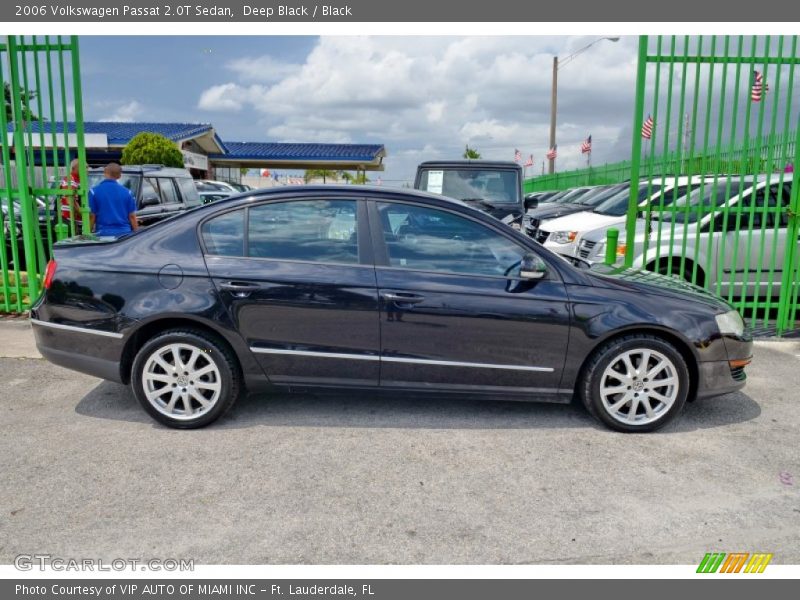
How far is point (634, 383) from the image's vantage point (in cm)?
422

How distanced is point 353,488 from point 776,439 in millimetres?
2901

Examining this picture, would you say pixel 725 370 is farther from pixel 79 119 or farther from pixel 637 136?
pixel 79 119

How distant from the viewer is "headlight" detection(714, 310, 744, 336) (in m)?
4.31

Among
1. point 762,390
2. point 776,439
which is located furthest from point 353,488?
point 762,390

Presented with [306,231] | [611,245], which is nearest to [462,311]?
[306,231]

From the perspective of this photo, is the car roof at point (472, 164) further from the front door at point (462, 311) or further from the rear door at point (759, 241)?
the front door at point (462, 311)

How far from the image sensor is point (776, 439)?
13.9ft

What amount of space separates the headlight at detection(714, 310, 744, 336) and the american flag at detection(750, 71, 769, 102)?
2.95 m

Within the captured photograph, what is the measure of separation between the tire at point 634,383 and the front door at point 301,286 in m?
1.49

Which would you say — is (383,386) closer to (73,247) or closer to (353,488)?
(353,488)

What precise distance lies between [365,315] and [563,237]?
659 centimetres

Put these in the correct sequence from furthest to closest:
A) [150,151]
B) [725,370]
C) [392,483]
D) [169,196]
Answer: [150,151], [169,196], [725,370], [392,483]

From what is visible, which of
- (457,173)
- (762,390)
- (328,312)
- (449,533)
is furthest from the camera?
(457,173)

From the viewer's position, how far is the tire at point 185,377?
13.6 feet
